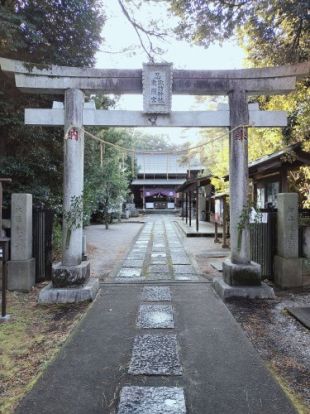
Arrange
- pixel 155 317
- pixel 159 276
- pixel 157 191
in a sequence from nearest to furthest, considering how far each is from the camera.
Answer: pixel 155 317 < pixel 159 276 < pixel 157 191

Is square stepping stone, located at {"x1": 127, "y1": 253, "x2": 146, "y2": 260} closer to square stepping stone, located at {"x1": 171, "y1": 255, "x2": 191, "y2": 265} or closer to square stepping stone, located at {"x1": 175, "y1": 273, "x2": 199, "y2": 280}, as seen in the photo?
square stepping stone, located at {"x1": 171, "y1": 255, "x2": 191, "y2": 265}

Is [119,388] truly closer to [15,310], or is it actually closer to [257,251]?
[15,310]

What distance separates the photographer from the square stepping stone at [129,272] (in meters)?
7.68

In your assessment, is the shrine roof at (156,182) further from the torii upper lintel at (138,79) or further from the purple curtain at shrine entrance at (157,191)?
the torii upper lintel at (138,79)

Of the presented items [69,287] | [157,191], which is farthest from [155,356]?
[157,191]

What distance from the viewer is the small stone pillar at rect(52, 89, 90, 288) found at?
5914 mm

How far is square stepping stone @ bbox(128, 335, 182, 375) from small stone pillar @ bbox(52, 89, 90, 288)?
2.22m

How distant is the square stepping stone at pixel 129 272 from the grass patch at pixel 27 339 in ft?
6.83

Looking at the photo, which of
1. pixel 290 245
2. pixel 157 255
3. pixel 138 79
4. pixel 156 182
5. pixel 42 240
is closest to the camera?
pixel 138 79

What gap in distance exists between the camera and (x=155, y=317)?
4914mm

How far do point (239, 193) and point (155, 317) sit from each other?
269 centimetres

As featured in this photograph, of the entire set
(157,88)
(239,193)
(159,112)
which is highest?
(157,88)

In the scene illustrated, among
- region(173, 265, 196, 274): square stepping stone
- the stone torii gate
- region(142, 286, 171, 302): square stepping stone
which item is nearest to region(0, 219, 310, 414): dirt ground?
the stone torii gate

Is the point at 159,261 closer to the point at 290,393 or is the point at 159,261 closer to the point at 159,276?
the point at 159,276
